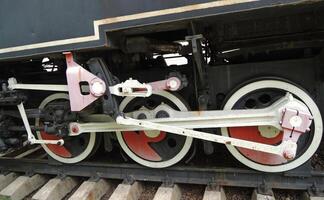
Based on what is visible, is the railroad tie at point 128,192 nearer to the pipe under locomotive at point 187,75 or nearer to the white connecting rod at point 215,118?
the pipe under locomotive at point 187,75

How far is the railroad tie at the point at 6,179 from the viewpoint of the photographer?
9.87ft

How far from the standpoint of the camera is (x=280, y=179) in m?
2.27

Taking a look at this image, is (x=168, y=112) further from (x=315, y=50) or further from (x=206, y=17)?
(x=315, y=50)

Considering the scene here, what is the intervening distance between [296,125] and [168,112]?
0.98 m

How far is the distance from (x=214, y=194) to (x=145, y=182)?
0.76 metres

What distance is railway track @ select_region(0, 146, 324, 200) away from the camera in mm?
2250

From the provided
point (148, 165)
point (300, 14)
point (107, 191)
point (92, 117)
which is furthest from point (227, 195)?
point (300, 14)

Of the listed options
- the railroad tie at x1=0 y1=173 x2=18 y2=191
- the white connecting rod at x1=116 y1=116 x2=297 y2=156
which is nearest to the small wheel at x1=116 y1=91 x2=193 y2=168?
the white connecting rod at x1=116 y1=116 x2=297 y2=156

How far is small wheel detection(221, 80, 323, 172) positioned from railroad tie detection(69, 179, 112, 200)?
4.18 feet

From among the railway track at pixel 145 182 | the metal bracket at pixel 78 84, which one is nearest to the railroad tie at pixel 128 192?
the railway track at pixel 145 182

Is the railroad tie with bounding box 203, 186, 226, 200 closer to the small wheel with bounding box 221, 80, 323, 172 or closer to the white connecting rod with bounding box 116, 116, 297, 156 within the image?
the small wheel with bounding box 221, 80, 323, 172

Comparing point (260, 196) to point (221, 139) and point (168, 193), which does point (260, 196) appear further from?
point (168, 193)

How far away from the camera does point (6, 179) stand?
304 cm

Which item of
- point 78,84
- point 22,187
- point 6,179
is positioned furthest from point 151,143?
point 6,179
